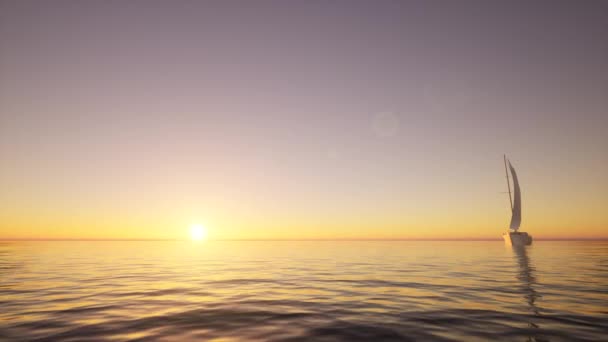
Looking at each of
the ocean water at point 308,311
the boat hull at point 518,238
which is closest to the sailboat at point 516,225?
the boat hull at point 518,238

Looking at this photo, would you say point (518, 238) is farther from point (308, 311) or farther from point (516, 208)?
point (308, 311)

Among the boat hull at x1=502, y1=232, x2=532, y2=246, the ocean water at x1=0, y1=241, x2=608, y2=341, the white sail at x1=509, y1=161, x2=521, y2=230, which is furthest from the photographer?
the white sail at x1=509, y1=161, x2=521, y2=230

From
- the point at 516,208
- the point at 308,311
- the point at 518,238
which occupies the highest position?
the point at 516,208

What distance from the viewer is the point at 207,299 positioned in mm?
12336

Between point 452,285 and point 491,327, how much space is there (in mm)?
8069

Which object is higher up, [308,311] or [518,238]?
[308,311]

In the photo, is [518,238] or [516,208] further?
[516,208]

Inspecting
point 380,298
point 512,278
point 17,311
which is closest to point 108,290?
point 17,311

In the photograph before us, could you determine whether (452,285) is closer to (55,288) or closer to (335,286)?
(335,286)

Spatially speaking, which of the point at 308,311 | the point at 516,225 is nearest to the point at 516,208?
the point at 516,225

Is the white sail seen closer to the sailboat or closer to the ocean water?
the sailboat

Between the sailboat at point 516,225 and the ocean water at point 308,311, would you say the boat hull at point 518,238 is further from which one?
the ocean water at point 308,311

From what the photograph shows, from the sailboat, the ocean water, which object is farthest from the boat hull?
Result: the ocean water

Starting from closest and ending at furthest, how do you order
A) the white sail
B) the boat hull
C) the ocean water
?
the ocean water → the boat hull → the white sail
